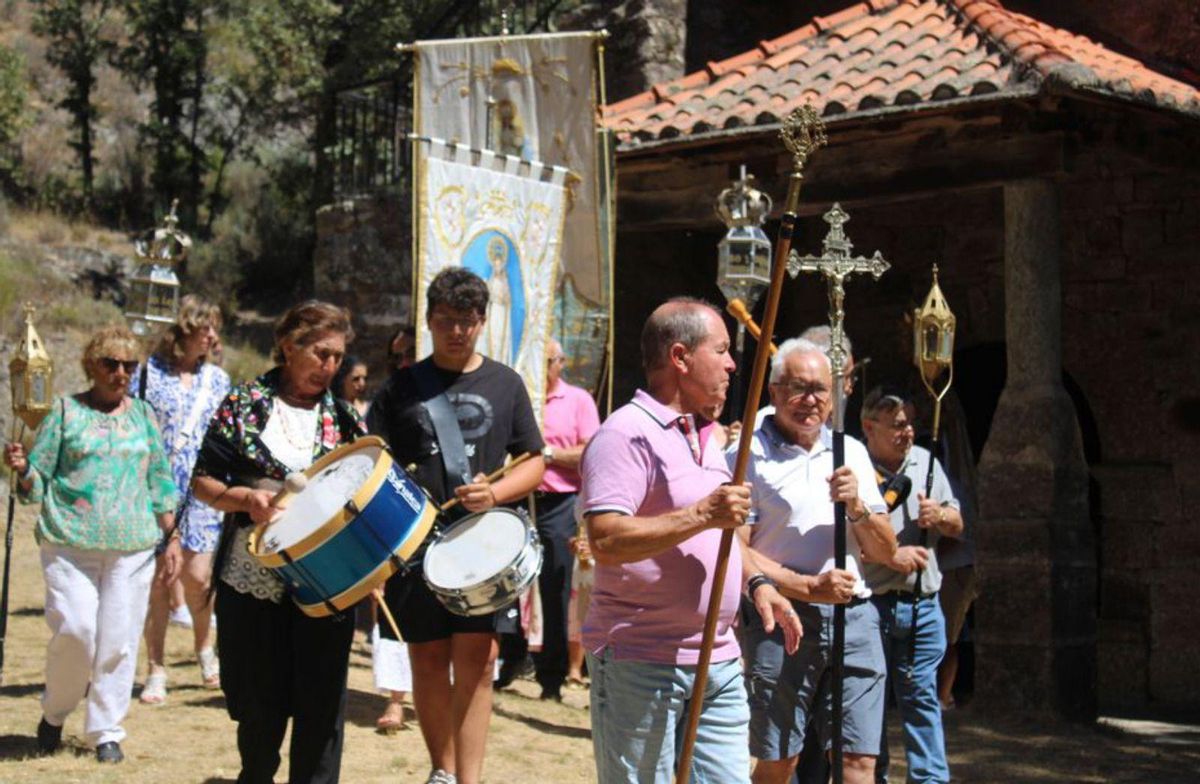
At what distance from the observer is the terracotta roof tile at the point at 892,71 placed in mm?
9000

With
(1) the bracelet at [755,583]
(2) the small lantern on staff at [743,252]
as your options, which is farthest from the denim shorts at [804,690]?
Answer: (2) the small lantern on staff at [743,252]

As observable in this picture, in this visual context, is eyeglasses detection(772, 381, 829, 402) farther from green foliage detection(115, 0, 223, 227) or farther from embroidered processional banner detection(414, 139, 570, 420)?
green foliage detection(115, 0, 223, 227)

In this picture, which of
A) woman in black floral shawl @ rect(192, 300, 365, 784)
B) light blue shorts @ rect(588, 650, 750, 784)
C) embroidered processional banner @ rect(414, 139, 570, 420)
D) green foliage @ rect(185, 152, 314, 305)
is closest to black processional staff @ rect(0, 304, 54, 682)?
embroidered processional banner @ rect(414, 139, 570, 420)

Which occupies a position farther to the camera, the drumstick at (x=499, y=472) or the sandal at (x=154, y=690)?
the sandal at (x=154, y=690)

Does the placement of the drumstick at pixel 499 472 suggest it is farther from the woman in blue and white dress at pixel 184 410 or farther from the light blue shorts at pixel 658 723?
the woman in blue and white dress at pixel 184 410

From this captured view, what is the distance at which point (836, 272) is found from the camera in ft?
16.9

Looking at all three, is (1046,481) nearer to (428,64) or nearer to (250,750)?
(428,64)

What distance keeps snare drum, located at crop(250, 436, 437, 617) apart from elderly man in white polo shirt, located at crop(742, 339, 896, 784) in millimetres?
1147

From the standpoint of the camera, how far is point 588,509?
3.98 m

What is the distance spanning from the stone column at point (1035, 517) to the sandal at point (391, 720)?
140 inches

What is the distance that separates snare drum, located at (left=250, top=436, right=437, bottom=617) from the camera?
4945 millimetres

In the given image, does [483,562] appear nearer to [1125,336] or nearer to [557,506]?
[557,506]

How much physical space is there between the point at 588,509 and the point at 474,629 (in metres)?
1.87

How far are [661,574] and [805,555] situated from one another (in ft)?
3.60
